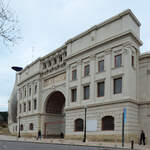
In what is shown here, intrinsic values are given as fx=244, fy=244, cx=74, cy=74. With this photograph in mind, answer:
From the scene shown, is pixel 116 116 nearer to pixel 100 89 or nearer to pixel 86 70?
pixel 100 89

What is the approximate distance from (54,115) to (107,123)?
17972 mm

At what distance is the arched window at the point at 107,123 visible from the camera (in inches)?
1133

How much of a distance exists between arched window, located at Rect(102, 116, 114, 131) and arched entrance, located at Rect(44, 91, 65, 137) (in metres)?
15.2

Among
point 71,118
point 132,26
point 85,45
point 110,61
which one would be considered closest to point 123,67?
point 110,61

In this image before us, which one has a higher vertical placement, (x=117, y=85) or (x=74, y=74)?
(x=74, y=74)

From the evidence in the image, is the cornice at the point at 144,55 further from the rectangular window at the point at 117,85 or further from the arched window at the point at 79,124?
the arched window at the point at 79,124

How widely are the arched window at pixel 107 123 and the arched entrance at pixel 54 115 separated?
15243mm

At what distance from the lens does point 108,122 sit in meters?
29.2

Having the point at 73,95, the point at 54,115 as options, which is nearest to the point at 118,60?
the point at 73,95

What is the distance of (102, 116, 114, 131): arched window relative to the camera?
28.8 meters

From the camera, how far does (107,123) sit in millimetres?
29234

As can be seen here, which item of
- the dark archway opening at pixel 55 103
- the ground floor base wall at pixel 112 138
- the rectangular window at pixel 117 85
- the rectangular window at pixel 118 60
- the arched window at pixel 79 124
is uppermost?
the rectangular window at pixel 118 60

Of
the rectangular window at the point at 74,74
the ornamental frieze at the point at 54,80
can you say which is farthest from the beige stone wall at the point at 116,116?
the ornamental frieze at the point at 54,80

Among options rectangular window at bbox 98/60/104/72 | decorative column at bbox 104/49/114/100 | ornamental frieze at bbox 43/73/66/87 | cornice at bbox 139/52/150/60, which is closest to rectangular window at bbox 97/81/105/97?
decorative column at bbox 104/49/114/100
